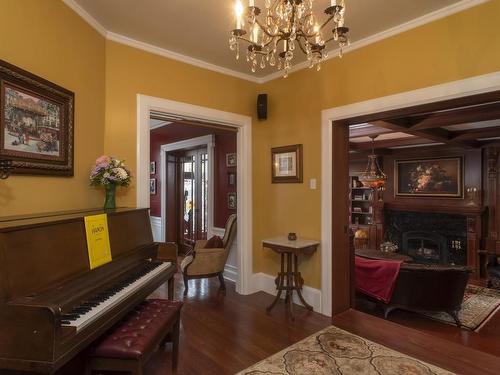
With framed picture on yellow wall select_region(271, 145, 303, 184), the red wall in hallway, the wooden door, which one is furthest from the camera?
A: the wooden door

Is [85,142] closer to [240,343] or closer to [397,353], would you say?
[240,343]

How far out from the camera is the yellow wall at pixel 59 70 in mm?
1824

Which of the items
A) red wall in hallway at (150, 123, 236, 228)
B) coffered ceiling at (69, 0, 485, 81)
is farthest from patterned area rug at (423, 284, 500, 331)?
coffered ceiling at (69, 0, 485, 81)

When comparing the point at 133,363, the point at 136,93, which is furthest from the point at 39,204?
the point at 136,93

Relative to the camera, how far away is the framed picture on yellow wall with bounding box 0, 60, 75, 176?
5.81 feet

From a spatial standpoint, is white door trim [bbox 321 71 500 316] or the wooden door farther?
the wooden door

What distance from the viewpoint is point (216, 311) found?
10.9 ft

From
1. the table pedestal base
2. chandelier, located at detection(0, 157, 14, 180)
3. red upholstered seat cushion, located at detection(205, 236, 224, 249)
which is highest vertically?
chandelier, located at detection(0, 157, 14, 180)

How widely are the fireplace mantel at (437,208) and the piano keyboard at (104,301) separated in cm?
622

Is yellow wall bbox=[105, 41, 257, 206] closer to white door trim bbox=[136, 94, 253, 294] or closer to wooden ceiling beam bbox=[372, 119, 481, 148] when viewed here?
white door trim bbox=[136, 94, 253, 294]

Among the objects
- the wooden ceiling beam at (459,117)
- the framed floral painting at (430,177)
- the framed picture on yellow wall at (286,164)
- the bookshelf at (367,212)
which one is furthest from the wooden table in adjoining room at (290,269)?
the framed floral painting at (430,177)

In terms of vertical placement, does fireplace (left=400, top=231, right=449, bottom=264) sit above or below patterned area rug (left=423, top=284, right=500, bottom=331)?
above

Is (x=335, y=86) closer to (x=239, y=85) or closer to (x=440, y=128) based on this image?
(x=239, y=85)

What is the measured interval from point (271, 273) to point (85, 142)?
2.60m
